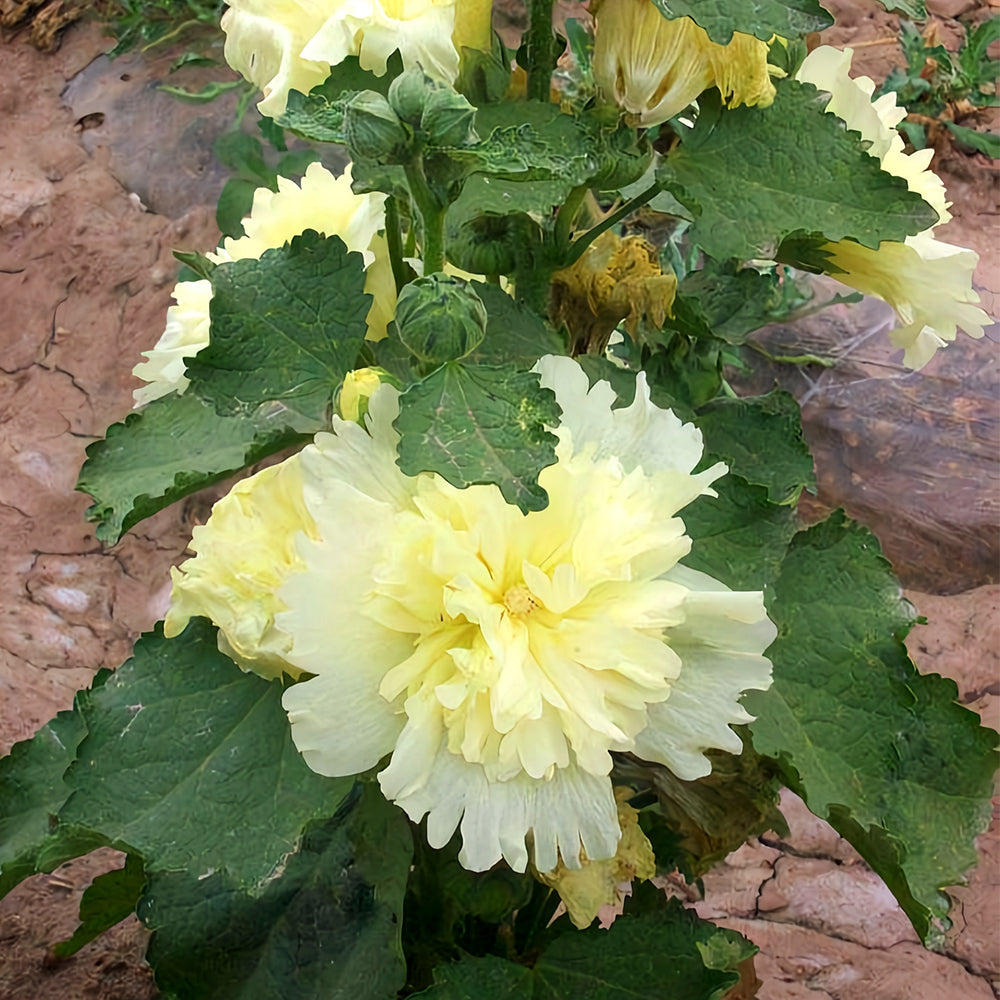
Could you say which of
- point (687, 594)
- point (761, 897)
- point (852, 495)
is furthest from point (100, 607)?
point (687, 594)

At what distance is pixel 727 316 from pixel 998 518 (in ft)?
4.03

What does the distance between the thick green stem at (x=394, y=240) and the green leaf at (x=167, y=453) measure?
0.09 meters

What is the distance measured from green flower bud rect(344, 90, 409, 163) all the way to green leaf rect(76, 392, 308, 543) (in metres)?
0.14

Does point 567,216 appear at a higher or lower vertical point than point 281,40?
lower

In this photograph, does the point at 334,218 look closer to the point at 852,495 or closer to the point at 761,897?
the point at 761,897

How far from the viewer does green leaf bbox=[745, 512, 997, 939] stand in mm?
513

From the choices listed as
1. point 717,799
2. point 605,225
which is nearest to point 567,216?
point 605,225

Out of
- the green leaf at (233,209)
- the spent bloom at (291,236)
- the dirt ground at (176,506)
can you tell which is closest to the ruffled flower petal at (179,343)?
the spent bloom at (291,236)

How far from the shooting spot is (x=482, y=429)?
38 centimetres

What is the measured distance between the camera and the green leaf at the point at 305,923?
589mm

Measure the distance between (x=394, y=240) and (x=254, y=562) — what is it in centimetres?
17

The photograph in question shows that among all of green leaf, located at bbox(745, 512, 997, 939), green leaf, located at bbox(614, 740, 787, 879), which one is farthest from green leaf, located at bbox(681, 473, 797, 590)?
green leaf, located at bbox(614, 740, 787, 879)

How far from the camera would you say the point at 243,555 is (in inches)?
17.8

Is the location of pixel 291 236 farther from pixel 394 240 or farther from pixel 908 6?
pixel 908 6
